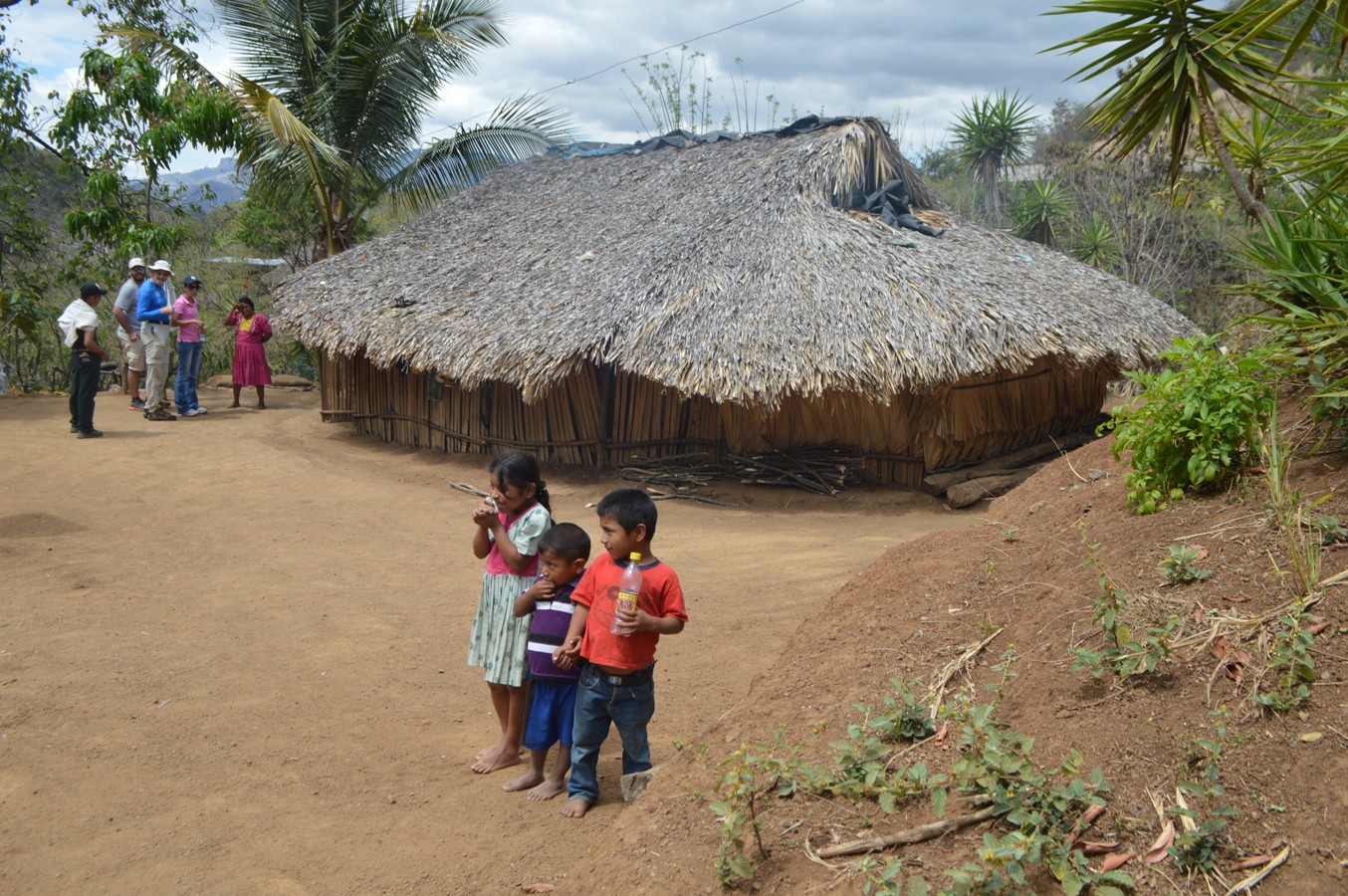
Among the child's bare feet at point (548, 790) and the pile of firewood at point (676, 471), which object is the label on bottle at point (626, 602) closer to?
the child's bare feet at point (548, 790)

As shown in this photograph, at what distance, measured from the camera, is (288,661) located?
5223mm

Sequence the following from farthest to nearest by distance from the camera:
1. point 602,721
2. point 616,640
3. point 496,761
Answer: point 496,761
point 602,721
point 616,640

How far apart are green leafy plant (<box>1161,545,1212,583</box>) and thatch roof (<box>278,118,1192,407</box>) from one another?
553cm

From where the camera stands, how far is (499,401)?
440 inches

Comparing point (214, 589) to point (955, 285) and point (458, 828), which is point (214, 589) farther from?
point (955, 285)

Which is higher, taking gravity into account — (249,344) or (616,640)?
(249,344)

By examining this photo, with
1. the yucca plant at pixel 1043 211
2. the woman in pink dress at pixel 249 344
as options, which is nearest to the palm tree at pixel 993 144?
the yucca plant at pixel 1043 211

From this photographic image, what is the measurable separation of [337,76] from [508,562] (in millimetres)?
11904

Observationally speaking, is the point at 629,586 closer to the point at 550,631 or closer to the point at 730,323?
the point at 550,631

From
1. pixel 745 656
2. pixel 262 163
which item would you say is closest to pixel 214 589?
pixel 745 656

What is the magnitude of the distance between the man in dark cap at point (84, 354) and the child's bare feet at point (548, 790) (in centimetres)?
850

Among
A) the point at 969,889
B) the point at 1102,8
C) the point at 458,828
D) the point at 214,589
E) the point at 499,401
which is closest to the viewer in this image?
the point at 969,889

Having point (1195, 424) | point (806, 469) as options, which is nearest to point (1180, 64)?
point (1195, 424)

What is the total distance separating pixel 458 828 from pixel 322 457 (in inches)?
329
